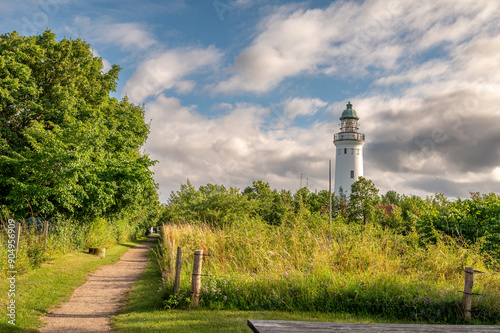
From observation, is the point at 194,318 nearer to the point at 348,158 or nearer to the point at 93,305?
the point at 93,305

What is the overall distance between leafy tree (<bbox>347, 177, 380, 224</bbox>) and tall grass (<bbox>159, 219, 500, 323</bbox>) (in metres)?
25.1

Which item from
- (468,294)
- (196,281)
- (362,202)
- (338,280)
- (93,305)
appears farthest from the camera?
(362,202)

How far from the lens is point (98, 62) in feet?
83.9

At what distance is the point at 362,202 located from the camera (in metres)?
36.2

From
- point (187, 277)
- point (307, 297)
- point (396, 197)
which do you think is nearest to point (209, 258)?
point (187, 277)

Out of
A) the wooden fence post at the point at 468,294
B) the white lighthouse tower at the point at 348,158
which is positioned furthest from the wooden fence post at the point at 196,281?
the white lighthouse tower at the point at 348,158

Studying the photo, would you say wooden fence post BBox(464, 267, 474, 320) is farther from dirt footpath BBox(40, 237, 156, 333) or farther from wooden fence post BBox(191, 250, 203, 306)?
dirt footpath BBox(40, 237, 156, 333)

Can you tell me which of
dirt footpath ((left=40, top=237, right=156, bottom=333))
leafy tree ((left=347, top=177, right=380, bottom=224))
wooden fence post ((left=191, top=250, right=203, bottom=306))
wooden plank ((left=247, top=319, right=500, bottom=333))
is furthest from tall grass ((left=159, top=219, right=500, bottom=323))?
leafy tree ((left=347, top=177, right=380, bottom=224))

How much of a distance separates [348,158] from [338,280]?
131 ft

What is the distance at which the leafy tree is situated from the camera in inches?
1357

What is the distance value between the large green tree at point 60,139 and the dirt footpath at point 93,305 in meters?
5.85

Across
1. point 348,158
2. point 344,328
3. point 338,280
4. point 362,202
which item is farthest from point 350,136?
point 344,328

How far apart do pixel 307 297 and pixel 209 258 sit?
3533mm

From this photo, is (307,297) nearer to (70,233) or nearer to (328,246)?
(328,246)
